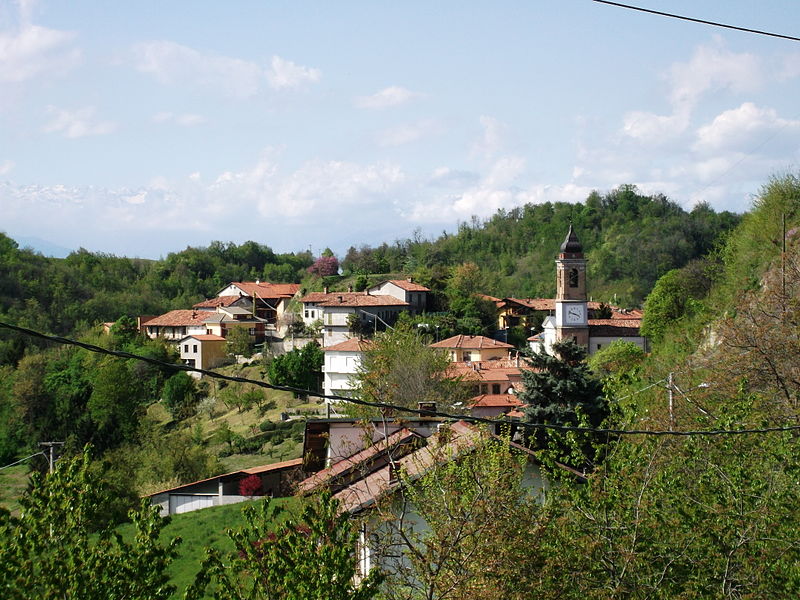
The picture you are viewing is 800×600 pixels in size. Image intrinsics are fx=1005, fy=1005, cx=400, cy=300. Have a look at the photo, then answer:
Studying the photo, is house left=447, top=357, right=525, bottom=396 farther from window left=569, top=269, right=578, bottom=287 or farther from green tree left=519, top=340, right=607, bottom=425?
green tree left=519, top=340, right=607, bottom=425

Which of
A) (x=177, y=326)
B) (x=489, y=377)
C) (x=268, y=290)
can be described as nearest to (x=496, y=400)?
(x=489, y=377)

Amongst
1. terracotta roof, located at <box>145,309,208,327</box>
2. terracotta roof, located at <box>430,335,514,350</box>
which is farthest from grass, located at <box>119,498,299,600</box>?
terracotta roof, located at <box>145,309,208,327</box>

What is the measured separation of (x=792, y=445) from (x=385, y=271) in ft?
234

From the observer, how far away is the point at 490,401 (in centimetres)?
4397

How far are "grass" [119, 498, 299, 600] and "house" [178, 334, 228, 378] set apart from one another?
38.8m

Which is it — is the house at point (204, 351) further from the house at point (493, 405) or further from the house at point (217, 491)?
the house at point (217, 491)

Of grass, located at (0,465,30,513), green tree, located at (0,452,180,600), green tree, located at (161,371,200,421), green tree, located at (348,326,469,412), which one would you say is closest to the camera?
green tree, located at (0,452,180,600)

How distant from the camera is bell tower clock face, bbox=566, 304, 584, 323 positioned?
57.5 meters

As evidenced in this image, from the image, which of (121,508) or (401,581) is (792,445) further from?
(121,508)

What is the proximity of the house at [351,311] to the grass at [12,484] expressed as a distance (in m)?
20.9

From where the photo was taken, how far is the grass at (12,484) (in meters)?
41.9

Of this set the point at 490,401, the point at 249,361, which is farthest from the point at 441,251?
the point at 490,401

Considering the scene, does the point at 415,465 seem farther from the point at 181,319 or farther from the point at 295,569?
the point at 181,319

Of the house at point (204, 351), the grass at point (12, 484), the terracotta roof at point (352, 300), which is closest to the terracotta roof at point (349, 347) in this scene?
the terracotta roof at point (352, 300)
